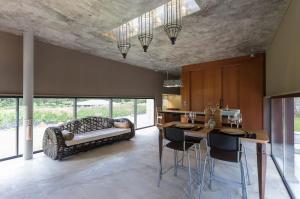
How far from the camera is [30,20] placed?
12.0 ft

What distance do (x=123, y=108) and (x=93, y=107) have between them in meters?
1.47

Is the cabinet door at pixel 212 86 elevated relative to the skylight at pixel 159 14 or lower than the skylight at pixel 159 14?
lower

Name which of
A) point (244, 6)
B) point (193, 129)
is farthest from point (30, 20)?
point (244, 6)

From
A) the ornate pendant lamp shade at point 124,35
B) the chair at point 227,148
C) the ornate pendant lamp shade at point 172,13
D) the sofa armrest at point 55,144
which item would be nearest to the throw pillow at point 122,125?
the sofa armrest at point 55,144

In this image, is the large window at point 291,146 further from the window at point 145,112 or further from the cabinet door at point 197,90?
the window at point 145,112

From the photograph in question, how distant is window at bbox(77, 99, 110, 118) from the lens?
573 centimetres

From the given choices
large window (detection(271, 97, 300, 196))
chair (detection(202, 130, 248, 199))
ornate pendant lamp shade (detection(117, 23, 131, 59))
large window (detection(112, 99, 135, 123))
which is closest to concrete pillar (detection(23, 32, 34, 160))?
ornate pendant lamp shade (detection(117, 23, 131, 59))

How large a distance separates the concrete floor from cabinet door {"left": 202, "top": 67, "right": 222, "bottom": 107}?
2872 mm

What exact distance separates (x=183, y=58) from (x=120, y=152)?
13.3 feet

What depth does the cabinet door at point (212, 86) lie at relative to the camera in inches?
266

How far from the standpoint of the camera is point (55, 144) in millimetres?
3945

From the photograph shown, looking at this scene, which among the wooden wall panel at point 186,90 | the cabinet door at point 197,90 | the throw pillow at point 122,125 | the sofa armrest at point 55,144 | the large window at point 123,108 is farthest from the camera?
the wooden wall panel at point 186,90

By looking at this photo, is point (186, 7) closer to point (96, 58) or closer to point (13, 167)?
point (96, 58)

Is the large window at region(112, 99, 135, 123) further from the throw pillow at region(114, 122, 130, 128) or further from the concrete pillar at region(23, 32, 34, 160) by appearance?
the concrete pillar at region(23, 32, 34, 160)
